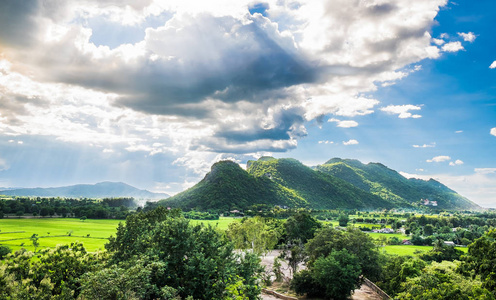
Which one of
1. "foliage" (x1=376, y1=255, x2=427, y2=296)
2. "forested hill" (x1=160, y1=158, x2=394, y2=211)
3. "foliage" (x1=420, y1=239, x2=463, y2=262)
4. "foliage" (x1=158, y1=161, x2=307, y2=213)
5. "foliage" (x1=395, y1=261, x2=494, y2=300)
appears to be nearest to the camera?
"foliage" (x1=395, y1=261, x2=494, y2=300)

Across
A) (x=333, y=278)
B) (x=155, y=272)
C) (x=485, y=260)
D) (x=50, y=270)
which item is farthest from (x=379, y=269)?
(x=50, y=270)

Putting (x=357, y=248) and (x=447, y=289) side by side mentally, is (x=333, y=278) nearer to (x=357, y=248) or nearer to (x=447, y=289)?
(x=357, y=248)

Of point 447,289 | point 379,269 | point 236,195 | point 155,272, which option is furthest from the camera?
point 236,195

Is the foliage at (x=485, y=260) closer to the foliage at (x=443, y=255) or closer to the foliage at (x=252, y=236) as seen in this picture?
the foliage at (x=252, y=236)

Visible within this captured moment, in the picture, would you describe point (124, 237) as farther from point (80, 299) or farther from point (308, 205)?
point (308, 205)

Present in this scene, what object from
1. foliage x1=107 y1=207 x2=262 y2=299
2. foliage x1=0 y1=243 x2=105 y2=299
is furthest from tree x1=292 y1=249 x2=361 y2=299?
foliage x1=0 y1=243 x2=105 y2=299

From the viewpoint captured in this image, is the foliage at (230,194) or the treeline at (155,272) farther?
the foliage at (230,194)

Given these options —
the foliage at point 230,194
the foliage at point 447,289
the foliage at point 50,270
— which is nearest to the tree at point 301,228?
the foliage at point 447,289

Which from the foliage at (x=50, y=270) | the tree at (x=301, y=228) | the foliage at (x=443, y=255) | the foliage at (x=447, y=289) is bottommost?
the foliage at (x=443, y=255)

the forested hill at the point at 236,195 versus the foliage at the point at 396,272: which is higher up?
the forested hill at the point at 236,195

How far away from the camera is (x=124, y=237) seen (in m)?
23.4

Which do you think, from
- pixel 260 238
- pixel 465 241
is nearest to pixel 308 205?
pixel 465 241

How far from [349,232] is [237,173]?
13683 cm

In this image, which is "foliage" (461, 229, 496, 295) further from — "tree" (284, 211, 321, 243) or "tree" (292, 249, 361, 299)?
"tree" (284, 211, 321, 243)
